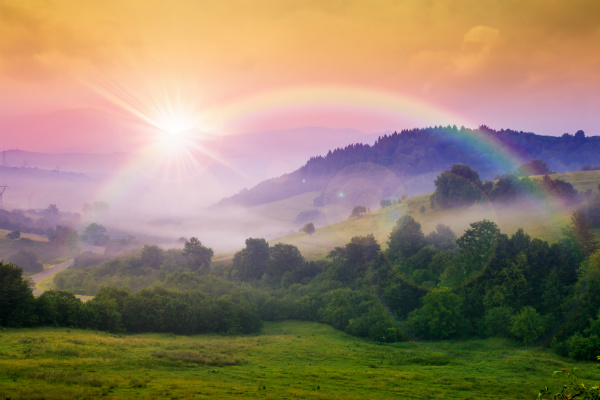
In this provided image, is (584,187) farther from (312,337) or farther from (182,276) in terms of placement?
(182,276)

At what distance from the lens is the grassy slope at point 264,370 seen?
86.0 ft

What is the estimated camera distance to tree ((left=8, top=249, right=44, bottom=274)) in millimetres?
155375

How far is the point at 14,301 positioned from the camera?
171 feet

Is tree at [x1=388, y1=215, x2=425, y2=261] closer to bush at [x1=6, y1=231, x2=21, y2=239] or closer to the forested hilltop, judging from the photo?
the forested hilltop

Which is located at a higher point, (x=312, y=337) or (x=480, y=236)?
(x=480, y=236)

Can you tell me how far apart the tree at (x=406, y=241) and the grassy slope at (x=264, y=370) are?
131 ft

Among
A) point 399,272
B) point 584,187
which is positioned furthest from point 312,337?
point 584,187

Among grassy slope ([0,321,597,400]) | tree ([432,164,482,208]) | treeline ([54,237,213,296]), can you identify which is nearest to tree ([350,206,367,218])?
tree ([432,164,482,208])

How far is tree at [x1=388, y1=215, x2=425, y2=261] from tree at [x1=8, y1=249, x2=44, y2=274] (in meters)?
144

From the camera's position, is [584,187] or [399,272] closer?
[399,272]

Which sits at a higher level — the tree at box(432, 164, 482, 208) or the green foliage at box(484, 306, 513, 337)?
the tree at box(432, 164, 482, 208)

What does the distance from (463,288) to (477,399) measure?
150 feet

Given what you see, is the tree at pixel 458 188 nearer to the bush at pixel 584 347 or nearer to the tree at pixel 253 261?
the tree at pixel 253 261

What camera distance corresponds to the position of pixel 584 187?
4919 inches
